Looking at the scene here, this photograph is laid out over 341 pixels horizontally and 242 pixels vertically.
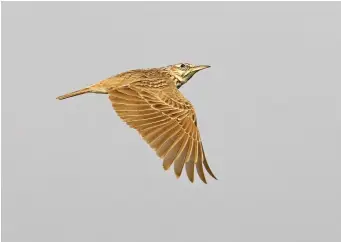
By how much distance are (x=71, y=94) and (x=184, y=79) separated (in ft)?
9.01

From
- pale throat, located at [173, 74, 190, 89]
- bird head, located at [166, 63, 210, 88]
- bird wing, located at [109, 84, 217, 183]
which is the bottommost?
bird wing, located at [109, 84, 217, 183]

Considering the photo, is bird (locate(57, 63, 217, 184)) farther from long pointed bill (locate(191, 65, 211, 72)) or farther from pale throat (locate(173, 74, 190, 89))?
long pointed bill (locate(191, 65, 211, 72))

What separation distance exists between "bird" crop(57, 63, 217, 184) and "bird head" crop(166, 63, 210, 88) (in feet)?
1.87

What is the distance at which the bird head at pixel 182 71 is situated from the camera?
16938 millimetres

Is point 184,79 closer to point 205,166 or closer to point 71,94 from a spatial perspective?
point 71,94

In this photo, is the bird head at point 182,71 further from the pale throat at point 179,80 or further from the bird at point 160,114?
the bird at point 160,114

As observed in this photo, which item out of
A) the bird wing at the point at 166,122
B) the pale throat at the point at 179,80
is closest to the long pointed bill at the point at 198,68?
the pale throat at the point at 179,80

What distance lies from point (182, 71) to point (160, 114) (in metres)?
3.02

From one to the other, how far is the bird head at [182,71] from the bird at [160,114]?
0.57 meters

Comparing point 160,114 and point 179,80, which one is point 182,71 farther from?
point 160,114

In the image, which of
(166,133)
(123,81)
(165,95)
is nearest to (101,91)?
(123,81)

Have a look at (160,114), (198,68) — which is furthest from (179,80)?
(160,114)

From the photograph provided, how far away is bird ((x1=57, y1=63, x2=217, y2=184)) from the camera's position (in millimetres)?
13273

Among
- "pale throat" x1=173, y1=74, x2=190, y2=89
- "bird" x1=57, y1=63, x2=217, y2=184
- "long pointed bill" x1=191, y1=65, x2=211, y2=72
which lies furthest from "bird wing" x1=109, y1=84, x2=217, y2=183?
"long pointed bill" x1=191, y1=65, x2=211, y2=72
